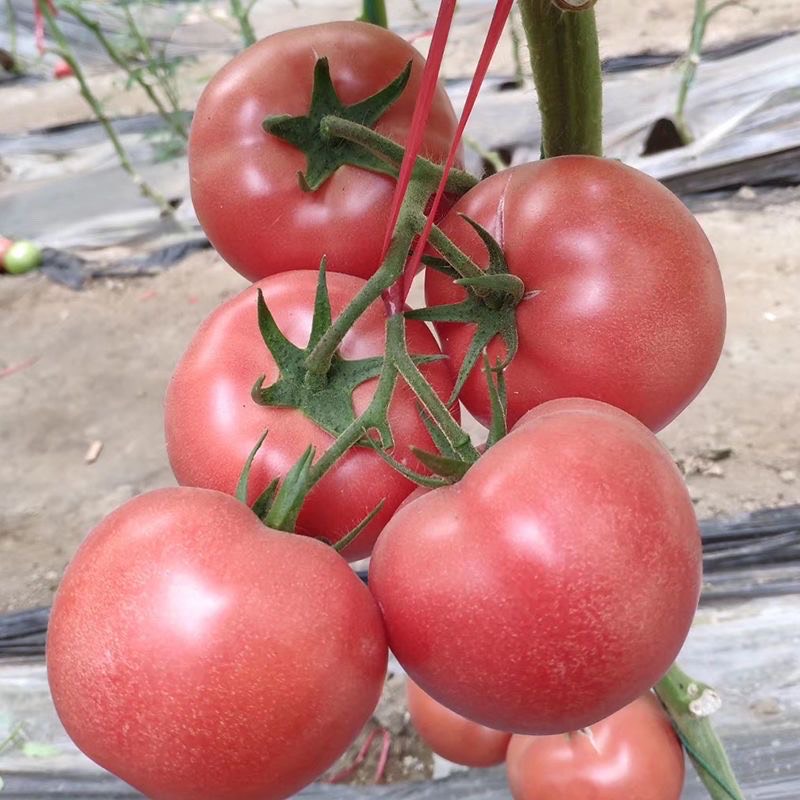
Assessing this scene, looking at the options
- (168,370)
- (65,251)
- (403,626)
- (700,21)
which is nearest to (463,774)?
(403,626)

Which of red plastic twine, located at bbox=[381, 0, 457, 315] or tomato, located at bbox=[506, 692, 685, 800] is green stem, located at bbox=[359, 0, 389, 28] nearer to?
red plastic twine, located at bbox=[381, 0, 457, 315]

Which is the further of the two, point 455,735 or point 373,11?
point 455,735

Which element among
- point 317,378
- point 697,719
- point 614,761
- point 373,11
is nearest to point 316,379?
point 317,378

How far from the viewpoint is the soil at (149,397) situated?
6.01 feet

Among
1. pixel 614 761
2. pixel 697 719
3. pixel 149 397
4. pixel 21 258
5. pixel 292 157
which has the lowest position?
pixel 149 397

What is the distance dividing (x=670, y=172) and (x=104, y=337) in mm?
1857

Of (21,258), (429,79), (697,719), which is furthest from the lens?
(21,258)

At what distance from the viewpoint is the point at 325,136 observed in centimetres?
48

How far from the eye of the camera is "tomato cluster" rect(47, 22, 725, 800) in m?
0.35

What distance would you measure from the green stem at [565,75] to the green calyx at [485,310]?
10cm

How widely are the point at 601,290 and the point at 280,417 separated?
166 millimetres

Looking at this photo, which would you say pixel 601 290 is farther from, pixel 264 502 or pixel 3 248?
pixel 3 248

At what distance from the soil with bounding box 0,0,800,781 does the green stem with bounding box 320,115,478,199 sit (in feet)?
3.67

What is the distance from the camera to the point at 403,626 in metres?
0.38
